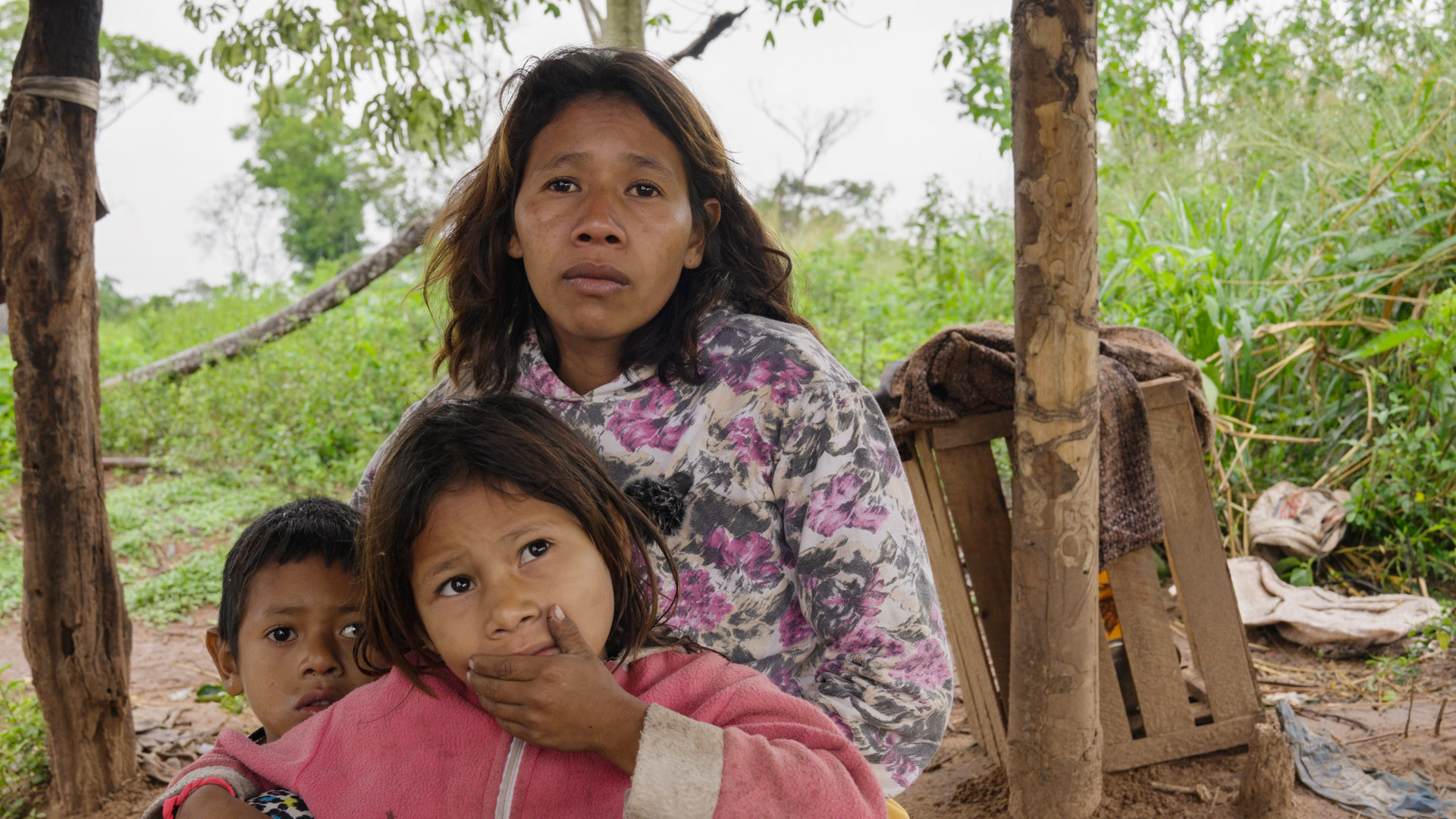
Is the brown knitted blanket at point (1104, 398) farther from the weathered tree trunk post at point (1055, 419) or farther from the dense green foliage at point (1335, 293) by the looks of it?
the dense green foliage at point (1335, 293)

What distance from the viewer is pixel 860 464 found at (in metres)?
1.41

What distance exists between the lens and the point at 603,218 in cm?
148

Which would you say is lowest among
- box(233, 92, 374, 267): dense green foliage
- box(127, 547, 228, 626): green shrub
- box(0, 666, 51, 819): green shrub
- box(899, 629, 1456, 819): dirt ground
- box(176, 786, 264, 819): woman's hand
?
box(899, 629, 1456, 819): dirt ground

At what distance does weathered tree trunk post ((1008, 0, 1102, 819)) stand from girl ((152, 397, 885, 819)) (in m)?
1.23

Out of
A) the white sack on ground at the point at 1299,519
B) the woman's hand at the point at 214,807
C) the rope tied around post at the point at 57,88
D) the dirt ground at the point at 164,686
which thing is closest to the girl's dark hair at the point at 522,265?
the woman's hand at the point at 214,807

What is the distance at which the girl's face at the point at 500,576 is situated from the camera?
3.80 ft

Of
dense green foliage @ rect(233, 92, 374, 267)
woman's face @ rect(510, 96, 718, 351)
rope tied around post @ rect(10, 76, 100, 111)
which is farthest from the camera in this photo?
dense green foliage @ rect(233, 92, 374, 267)

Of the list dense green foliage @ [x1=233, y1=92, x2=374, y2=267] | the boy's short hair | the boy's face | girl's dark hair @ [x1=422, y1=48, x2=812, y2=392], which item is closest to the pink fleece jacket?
the boy's face

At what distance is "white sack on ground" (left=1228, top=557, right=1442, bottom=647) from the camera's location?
3496 millimetres

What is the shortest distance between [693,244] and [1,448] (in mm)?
6427

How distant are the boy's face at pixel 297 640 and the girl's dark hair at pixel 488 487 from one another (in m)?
0.23

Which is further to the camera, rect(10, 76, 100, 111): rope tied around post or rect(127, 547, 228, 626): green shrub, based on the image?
rect(127, 547, 228, 626): green shrub

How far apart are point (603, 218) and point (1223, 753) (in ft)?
8.12

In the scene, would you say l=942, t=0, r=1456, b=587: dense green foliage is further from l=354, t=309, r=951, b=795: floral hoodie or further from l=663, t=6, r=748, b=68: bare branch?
l=354, t=309, r=951, b=795: floral hoodie
